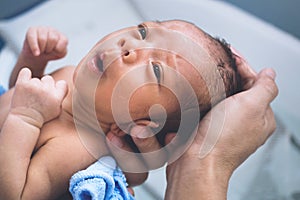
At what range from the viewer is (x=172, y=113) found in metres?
0.88

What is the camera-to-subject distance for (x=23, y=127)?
83 centimetres

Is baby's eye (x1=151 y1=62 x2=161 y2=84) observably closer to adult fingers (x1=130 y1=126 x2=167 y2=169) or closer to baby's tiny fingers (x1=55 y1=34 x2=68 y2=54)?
adult fingers (x1=130 y1=126 x2=167 y2=169)

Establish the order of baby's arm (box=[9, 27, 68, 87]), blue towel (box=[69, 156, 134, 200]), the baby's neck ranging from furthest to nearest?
baby's arm (box=[9, 27, 68, 87]) < the baby's neck < blue towel (box=[69, 156, 134, 200])

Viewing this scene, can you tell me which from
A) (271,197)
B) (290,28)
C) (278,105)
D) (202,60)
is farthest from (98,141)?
(290,28)

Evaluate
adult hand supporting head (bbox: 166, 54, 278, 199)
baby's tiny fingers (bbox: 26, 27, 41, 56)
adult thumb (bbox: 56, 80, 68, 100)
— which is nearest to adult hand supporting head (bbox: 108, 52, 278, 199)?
adult hand supporting head (bbox: 166, 54, 278, 199)

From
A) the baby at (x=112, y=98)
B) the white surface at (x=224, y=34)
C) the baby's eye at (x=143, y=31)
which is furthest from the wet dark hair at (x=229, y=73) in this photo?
the white surface at (x=224, y=34)

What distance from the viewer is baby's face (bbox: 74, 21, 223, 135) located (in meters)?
0.85

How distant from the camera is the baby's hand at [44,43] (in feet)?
3.29

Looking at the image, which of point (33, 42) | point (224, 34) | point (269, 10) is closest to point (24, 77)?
point (33, 42)

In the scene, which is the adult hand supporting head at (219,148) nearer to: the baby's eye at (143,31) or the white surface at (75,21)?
the baby's eye at (143,31)

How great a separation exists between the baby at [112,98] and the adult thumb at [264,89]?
0.07 meters

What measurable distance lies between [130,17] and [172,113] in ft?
2.52

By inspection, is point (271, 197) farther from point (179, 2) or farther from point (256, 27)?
point (179, 2)

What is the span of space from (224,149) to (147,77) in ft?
0.63
